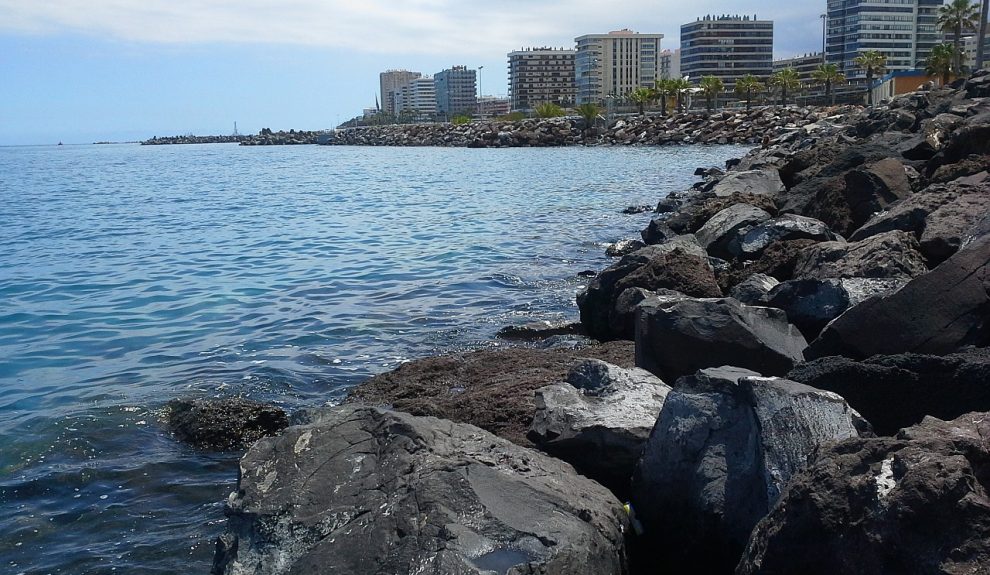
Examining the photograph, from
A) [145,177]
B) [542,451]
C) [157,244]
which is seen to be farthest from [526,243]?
[145,177]

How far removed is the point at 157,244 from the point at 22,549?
14441 millimetres

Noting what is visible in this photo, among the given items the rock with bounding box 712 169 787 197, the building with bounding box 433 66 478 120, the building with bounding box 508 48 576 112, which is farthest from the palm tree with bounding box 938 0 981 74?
the building with bounding box 433 66 478 120

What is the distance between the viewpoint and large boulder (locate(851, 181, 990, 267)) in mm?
6992

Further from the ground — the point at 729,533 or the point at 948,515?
the point at 948,515

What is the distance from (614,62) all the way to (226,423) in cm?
14647

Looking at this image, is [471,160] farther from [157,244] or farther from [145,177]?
[157,244]

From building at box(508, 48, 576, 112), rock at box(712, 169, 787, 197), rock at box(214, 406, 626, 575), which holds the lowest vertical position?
rock at box(214, 406, 626, 575)

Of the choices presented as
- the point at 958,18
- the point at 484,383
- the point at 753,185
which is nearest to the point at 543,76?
the point at 958,18

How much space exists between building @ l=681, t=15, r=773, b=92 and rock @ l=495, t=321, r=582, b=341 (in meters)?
127

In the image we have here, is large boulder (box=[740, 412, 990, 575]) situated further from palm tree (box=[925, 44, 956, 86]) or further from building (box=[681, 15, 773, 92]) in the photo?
building (box=[681, 15, 773, 92])

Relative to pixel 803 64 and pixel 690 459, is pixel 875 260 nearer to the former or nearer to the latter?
pixel 690 459

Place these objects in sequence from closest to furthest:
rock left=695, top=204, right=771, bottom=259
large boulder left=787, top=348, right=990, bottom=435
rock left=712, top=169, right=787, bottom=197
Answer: large boulder left=787, top=348, right=990, bottom=435, rock left=695, top=204, right=771, bottom=259, rock left=712, top=169, right=787, bottom=197

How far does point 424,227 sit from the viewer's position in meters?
20.0

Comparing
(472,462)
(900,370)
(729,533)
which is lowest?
(729,533)
